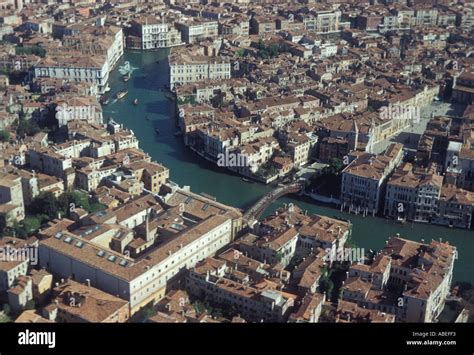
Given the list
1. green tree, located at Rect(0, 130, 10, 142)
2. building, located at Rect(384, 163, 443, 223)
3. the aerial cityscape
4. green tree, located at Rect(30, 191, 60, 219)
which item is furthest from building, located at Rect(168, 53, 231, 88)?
building, located at Rect(384, 163, 443, 223)

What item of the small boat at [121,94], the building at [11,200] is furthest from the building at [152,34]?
the building at [11,200]

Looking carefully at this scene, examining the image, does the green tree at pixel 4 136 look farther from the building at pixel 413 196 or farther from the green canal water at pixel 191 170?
the building at pixel 413 196

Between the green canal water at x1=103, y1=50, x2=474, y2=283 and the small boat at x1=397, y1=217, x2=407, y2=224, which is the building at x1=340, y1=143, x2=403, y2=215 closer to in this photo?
the green canal water at x1=103, y1=50, x2=474, y2=283

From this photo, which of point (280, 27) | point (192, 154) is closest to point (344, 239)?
point (192, 154)

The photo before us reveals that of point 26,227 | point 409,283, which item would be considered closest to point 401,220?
point 409,283

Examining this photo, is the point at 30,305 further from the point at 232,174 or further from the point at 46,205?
the point at 232,174

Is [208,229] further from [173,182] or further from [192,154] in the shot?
[192,154]
